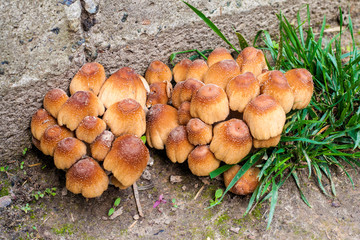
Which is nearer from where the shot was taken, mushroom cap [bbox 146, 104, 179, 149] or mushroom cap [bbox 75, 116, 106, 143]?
mushroom cap [bbox 75, 116, 106, 143]

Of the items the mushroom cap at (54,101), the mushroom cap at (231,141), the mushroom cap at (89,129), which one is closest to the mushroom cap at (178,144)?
the mushroom cap at (231,141)

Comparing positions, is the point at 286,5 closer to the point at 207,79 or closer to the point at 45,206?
the point at 207,79

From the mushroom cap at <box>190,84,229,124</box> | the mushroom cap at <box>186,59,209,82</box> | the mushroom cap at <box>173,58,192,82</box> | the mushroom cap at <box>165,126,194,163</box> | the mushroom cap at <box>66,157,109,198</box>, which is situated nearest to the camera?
the mushroom cap at <box>66,157,109,198</box>

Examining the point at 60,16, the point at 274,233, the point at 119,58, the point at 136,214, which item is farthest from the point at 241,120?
the point at 60,16

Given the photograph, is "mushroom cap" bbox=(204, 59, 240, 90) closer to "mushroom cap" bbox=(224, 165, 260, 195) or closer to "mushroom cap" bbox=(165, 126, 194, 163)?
"mushroom cap" bbox=(165, 126, 194, 163)

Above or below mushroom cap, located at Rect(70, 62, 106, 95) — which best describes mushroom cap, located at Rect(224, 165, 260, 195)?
below

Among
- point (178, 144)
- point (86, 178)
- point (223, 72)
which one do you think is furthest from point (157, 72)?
point (86, 178)

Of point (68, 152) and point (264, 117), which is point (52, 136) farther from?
point (264, 117)

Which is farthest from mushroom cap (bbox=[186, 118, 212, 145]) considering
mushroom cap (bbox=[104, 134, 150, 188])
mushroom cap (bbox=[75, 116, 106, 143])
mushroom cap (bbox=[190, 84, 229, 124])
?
mushroom cap (bbox=[75, 116, 106, 143])
